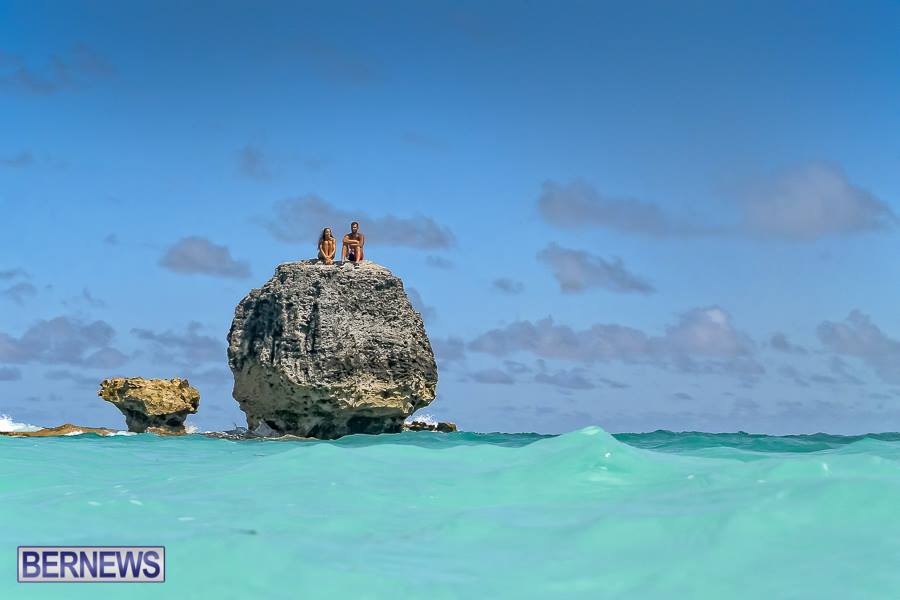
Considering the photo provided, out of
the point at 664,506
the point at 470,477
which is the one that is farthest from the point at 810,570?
the point at 470,477

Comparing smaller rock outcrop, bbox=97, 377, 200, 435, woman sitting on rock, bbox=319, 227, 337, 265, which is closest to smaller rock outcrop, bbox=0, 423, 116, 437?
smaller rock outcrop, bbox=97, 377, 200, 435

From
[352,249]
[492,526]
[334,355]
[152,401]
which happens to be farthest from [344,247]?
[492,526]

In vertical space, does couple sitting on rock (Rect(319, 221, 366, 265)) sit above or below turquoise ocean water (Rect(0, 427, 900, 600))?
above

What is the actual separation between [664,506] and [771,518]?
1102mm

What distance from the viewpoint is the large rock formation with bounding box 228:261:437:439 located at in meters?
23.5

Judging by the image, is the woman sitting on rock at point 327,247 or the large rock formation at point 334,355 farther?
the woman sitting on rock at point 327,247

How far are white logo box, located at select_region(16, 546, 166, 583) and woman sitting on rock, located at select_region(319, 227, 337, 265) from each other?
726 inches

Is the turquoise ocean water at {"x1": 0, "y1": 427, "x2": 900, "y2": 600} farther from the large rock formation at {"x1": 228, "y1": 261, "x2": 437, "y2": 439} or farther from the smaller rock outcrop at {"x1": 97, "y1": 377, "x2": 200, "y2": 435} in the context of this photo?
the smaller rock outcrop at {"x1": 97, "y1": 377, "x2": 200, "y2": 435}

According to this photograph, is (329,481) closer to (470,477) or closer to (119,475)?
(470,477)

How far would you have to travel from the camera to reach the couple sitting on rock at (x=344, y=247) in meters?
25.0

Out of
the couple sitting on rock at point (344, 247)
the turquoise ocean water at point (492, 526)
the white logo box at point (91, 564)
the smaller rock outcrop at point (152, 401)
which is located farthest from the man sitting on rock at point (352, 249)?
the white logo box at point (91, 564)

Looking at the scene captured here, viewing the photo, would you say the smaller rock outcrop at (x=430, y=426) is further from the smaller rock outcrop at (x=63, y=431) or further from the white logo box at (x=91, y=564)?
the white logo box at (x=91, y=564)

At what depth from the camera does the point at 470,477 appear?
987cm

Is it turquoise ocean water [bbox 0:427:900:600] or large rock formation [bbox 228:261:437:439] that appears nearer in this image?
turquoise ocean water [bbox 0:427:900:600]
